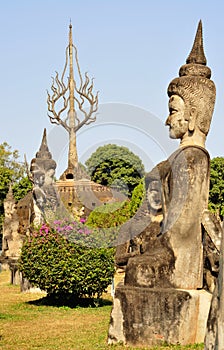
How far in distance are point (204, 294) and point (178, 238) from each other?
0.69m

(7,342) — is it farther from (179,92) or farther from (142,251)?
(179,92)

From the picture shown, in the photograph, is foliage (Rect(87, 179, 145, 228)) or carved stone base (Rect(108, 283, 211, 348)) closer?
carved stone base (Rect(108, 283, 211, 348))

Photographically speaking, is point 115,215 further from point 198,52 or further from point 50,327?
point 198,52

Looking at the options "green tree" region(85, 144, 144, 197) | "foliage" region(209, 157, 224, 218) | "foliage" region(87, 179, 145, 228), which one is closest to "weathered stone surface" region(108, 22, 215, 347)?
"foliage" region(87, 179, 145, 228)

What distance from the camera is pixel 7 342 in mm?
8125

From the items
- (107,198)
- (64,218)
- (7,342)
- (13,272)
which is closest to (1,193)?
(107,198)

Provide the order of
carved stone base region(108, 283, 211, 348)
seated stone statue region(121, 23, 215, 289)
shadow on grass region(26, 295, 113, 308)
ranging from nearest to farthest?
carved stone base region(108, 283, 211, 348) → seated stone statue region(121, 23, 215, 289) → shadow on grass region(26, 295, 113, 308)

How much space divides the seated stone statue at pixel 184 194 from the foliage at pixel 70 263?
4435 mm

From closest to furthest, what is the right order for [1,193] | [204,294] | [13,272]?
1. [204,294]
2. [13,272]
3. [1,193]

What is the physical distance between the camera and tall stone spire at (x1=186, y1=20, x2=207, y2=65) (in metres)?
7.82

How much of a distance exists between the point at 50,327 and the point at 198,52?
447 cm

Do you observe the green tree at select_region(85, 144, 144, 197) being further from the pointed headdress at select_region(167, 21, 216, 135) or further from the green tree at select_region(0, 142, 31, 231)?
the pointed headdress at select_region(167, 21, 216, 135)

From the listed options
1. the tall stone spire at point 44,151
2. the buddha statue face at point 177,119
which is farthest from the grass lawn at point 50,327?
the tall stone spire at point 44,151

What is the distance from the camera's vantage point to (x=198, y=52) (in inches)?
308
